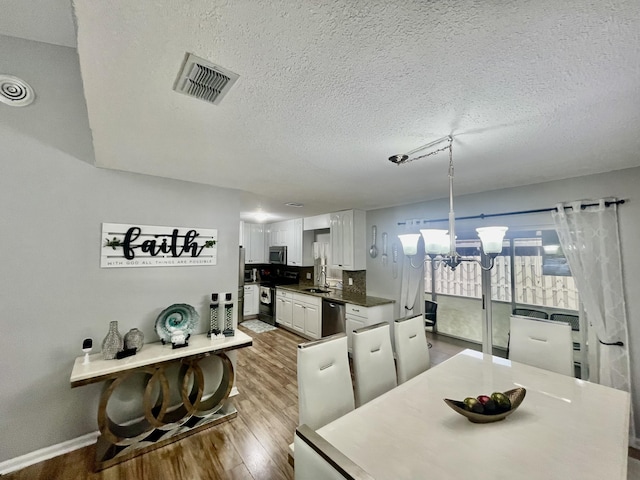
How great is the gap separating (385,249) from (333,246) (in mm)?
977

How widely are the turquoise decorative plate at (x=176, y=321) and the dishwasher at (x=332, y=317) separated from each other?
2.22m

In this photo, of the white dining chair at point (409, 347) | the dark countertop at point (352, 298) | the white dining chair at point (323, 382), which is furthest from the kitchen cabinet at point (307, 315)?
the white dining chair at point (323, 382)

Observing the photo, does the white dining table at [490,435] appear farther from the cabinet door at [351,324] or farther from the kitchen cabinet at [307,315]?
the kitchen cabinet at [307,315]

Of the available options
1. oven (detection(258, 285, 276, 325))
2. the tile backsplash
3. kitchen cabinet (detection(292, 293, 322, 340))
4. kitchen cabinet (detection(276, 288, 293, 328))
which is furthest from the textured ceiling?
oven (detection(258, 285, 276, 325))

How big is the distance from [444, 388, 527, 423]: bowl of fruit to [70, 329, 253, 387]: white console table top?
1882 millimetres

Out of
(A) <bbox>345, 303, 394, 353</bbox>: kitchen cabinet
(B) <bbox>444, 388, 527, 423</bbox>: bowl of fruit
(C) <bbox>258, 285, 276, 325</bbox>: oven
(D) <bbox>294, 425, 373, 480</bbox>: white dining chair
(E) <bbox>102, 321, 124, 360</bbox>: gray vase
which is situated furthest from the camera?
(C) <bbox>258, 285, 276, 325</bbox>: oven

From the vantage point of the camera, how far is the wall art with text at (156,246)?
228cm

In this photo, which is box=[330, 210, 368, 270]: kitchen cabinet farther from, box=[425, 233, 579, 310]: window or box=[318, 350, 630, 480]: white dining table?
box=[318, 350, 630, 480]: white dining table

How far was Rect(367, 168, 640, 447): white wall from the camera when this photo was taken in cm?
217

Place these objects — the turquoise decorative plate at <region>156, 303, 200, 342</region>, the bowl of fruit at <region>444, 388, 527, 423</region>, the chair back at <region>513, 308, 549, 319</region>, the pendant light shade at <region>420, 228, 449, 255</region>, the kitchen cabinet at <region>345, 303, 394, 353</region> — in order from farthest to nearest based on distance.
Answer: the kitchen cabinet at <region>345, 303, 394, 353</region>, the chair back at <region>513, 308, 549, 319</region>, the turquoise decorative plate at <region>156, 303, 200, 342</region>, the pendant light shade at <region>420, 228, 449, 255</region>, the bowl of fruit at <region>444, 388, 527, 423</region>

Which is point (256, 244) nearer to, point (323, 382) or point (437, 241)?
point (323, 382)

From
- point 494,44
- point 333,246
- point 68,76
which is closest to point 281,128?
point 494,44

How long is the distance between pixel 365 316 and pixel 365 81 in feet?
10.5

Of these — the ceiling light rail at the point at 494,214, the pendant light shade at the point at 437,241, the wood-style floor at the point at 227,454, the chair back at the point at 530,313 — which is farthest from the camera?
the chair back at the point at 530,313
